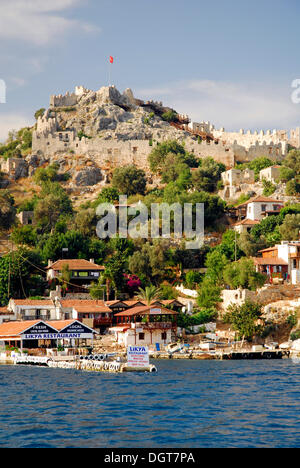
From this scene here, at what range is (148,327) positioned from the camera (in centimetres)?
6562

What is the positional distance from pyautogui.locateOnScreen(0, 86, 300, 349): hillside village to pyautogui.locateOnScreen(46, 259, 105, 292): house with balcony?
163 mm

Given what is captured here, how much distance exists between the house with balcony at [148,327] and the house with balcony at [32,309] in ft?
26.0

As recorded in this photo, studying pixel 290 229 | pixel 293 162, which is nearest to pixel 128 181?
pixel 293 162

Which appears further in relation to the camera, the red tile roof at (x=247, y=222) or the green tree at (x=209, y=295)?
the red tile roof at (x=247, y=222)

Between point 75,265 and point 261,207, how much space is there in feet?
95.4

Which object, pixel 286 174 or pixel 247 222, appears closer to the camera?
pixel 247 222

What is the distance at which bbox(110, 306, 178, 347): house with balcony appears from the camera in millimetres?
65312

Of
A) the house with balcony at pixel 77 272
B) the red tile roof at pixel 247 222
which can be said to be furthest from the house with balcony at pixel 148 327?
the red tile roof at pixel 247 222

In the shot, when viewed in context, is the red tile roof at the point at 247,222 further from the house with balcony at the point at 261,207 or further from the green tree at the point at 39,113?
the green tree at the point at 39,113

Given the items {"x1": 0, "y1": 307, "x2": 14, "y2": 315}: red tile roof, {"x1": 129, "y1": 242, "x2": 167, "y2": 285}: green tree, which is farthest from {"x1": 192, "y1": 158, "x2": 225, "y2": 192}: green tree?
{"x1": 0, "y1": 307, "x2": 14, "y2": 315}: red tile roof

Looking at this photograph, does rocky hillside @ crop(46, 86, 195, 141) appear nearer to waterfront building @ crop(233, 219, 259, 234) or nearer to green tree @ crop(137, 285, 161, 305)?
waterfront building @ crop(233, 219, 259, 234)

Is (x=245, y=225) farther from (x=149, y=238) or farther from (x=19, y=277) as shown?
(x=19, y=277)

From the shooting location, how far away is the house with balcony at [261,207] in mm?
94375

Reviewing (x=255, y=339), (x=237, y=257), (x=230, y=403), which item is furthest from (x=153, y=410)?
(x=237, y=257)
